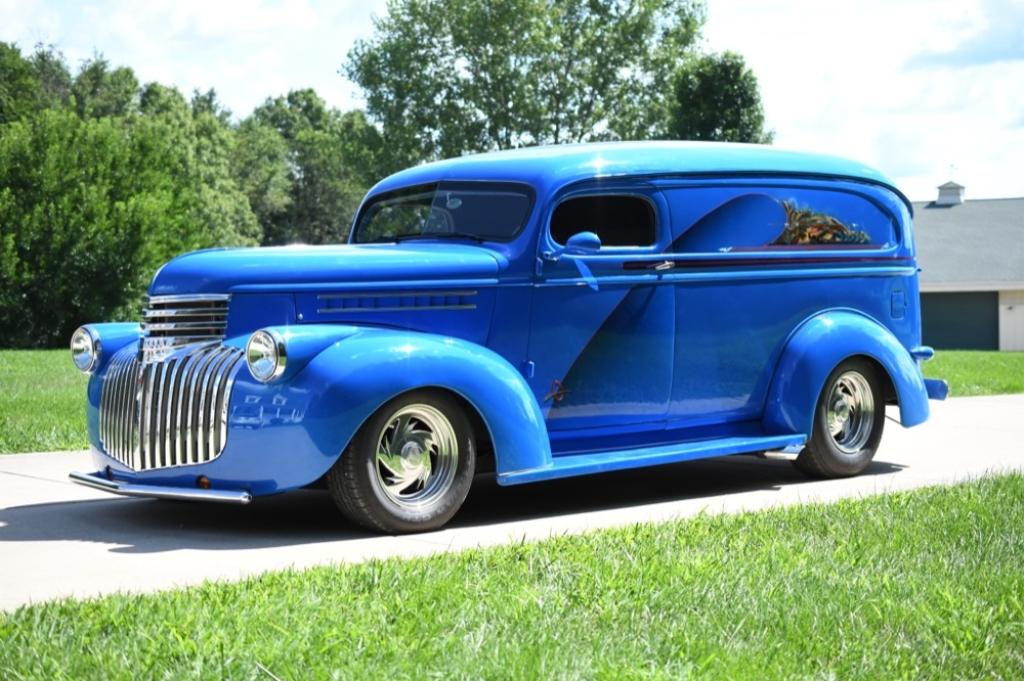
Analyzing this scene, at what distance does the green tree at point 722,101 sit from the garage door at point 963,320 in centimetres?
918

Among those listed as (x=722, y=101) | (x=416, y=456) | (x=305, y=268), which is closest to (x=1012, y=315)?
(x=722, y=101)

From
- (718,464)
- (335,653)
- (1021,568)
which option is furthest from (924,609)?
(718,464)

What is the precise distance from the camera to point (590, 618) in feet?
16.3

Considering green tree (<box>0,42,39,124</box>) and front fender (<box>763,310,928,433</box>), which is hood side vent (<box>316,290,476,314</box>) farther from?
green tree (<box>0,42,39,124</box>)

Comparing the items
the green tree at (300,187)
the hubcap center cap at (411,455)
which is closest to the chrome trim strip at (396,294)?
the hubcap center cap at (411,455)

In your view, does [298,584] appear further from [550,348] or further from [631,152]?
[631,152]

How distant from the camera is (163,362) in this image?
7.03 meters

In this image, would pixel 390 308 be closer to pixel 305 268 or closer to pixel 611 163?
pixel 305 268

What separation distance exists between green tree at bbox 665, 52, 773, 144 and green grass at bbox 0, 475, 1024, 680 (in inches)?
1369

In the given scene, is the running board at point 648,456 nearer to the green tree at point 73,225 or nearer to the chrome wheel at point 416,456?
the chrome wheel at point 416,456

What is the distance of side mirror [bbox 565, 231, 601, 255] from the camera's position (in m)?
7.66

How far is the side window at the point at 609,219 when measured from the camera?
7922 mm

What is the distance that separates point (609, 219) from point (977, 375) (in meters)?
13.9

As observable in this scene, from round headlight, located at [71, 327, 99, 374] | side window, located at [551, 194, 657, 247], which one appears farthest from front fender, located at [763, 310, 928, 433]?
round headlight, located at [71, 327, 99, 374]
